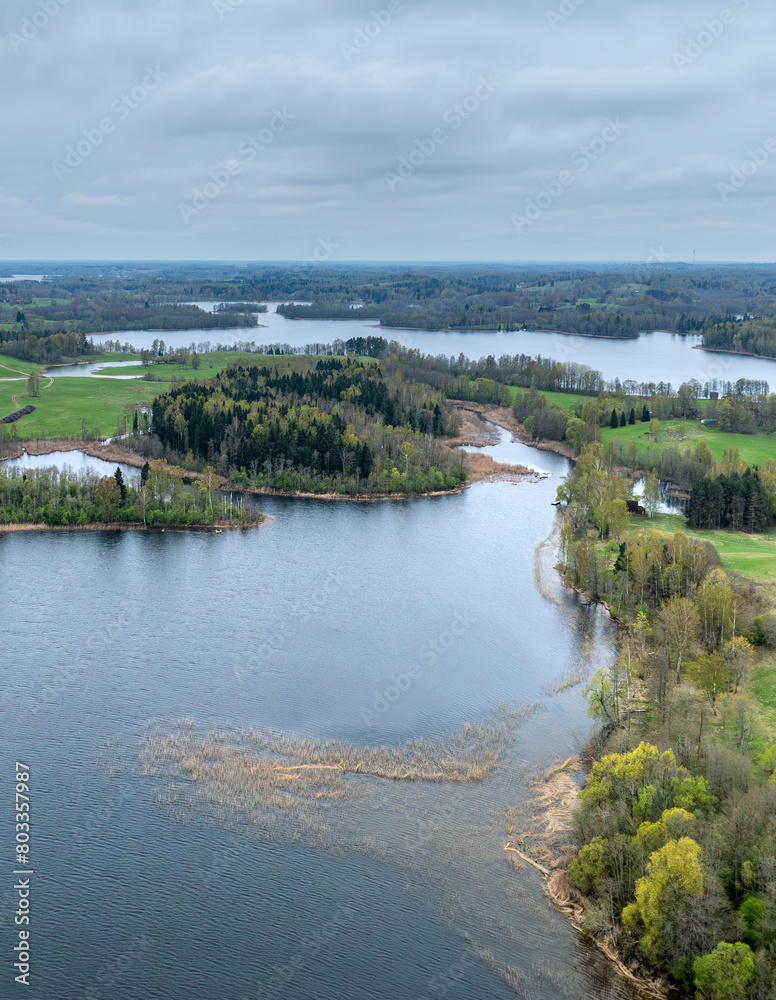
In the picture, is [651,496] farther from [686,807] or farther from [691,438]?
[686,807]

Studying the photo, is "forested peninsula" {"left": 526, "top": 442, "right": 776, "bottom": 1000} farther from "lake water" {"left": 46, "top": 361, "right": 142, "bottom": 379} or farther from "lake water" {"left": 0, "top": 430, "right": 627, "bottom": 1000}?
"lake water" {"left": 46, "top": 361, "right": 142, "bottom": 379}

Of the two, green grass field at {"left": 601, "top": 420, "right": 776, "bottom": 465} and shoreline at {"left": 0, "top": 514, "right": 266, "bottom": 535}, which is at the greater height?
green grass field at {"left": 601, "top": 420, "right": 776, "bottom": 465}

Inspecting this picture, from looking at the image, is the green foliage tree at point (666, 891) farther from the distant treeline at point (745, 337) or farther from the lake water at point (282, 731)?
the distant treeline at point (745, 337)

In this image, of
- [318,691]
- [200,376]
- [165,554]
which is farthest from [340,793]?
[200,376]

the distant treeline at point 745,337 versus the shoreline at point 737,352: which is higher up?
the distant treeline at point 745,337

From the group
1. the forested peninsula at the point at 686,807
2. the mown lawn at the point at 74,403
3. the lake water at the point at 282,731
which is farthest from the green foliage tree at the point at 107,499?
the forested peninsula at the point at 686,807

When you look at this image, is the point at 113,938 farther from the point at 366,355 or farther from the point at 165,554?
the point at 366,355

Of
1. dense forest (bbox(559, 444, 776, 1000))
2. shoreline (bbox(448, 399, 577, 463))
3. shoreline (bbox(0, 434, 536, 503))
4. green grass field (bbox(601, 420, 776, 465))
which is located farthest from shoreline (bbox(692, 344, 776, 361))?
dense forest (bbox(559, 444, 776, 1000))
